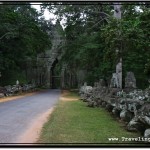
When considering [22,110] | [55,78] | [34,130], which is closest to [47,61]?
[55,78]

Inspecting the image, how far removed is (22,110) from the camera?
7719mm

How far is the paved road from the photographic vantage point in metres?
5.92

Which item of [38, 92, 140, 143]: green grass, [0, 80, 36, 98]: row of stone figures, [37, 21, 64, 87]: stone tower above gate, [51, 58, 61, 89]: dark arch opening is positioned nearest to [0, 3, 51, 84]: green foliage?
[37, 21, 64, 87]: stone tower above gate

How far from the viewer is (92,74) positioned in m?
8.75

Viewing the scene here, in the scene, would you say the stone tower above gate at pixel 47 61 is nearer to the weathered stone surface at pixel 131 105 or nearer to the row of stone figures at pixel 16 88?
the row of stone figures at pixel 16 88

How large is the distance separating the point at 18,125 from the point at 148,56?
248 centimetres

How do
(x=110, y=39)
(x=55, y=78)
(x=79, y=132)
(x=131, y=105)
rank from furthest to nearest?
(x=110, y=39)
(x=131, y=105)
(x=55, y=78)
(x=79, y=132)

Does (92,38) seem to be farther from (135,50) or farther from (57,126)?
(57,126)

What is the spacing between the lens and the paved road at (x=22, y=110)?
592 cm

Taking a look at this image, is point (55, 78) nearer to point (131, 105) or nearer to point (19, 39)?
point (19, 39)

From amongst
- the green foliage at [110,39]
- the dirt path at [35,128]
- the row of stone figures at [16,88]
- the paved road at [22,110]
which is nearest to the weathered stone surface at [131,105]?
the green foliage at [110,39]

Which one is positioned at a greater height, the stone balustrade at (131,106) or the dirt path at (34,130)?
the stone balustrade at (131,106)

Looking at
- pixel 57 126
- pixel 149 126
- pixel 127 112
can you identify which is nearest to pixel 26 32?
pixel 57 126

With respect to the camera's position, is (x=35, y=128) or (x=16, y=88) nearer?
(x=35, y=128)
